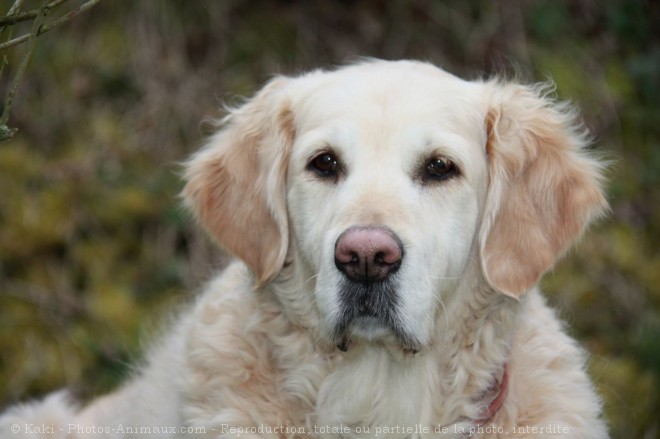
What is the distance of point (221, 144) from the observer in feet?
13.9

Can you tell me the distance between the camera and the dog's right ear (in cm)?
398

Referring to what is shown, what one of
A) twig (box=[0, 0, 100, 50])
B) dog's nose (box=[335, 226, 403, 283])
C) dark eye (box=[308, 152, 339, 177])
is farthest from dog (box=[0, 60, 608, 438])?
twig (box=[0, 0, 100, 50])

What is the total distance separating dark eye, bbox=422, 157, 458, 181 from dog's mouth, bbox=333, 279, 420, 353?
47 cm

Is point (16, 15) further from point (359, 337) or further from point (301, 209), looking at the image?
point (359, 337)

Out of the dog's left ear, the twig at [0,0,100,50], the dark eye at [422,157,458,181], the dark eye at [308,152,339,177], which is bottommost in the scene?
the dog's left ear

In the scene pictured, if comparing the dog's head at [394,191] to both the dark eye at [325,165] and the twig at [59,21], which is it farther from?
the twig at [59,21]

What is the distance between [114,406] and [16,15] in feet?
7.71

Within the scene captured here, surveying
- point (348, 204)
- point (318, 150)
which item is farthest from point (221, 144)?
point (348, 204)

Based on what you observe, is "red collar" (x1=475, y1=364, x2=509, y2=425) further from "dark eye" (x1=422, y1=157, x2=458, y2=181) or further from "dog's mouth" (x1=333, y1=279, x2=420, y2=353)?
"dark eye" (x1=422, y1=157, x2=458, y2=181)

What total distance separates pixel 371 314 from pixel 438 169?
1.95 ft

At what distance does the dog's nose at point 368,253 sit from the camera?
3.37 metres

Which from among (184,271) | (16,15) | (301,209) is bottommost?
(184,271)

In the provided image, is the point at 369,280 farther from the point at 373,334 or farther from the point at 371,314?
the point at 373,334

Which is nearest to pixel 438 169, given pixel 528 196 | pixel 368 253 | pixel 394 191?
pixel 394 191
